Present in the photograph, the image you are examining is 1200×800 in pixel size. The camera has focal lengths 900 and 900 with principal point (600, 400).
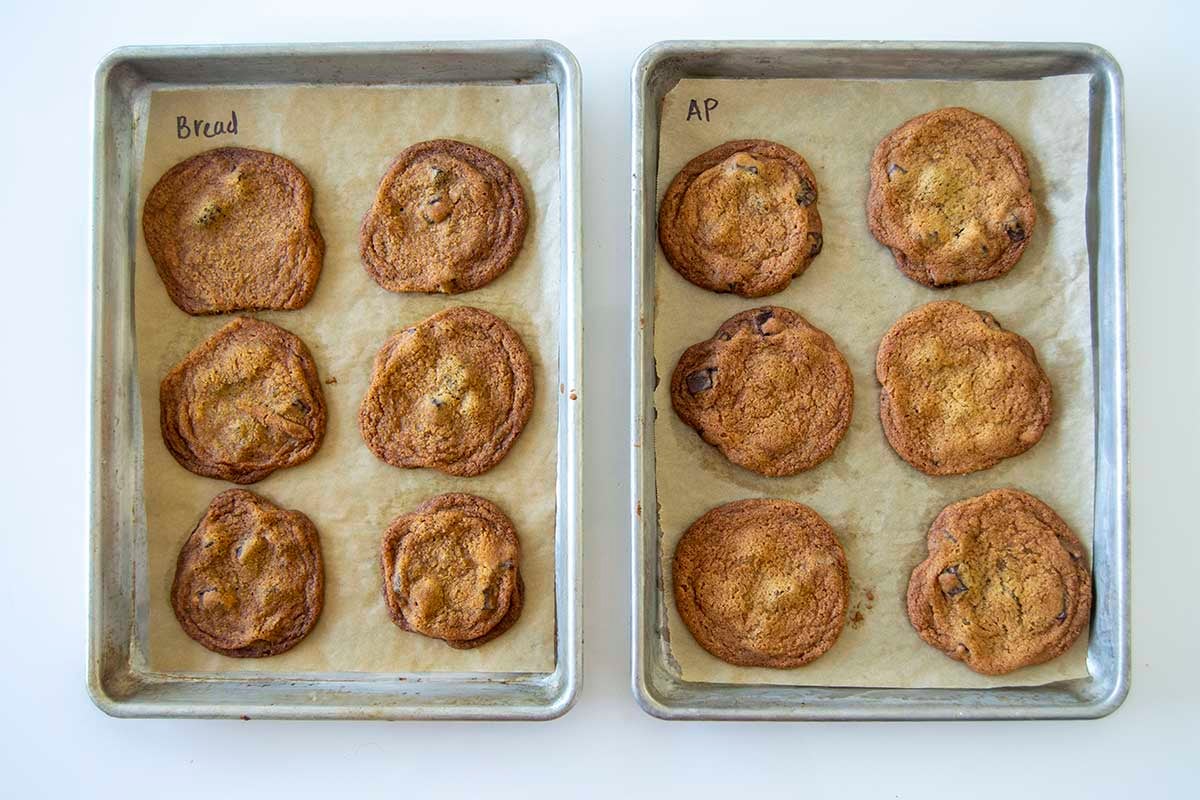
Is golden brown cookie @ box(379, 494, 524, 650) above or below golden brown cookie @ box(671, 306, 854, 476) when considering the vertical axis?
below

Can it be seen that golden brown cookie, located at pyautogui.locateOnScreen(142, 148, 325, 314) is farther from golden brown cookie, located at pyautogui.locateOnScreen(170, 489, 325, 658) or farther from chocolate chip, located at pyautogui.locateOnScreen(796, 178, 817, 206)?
chocolate chip, located at pyautogui.locateOnScreen(796, 178, 817, 206)

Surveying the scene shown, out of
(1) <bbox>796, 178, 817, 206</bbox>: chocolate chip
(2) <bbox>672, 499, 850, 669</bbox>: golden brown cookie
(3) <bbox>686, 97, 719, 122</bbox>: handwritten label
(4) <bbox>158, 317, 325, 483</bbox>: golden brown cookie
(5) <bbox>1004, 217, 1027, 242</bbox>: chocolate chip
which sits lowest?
(2) <bbox>672, 499, 850, 669</bbox>: golden brown cookie

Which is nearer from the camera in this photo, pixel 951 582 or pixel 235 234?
pixel 951 582

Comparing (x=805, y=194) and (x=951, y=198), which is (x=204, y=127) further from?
(x=951, y=198)

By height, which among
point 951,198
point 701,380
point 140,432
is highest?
point 951,198

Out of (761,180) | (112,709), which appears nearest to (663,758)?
(112,709)

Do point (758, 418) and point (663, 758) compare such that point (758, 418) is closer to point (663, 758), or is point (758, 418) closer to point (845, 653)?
point (845, 653)

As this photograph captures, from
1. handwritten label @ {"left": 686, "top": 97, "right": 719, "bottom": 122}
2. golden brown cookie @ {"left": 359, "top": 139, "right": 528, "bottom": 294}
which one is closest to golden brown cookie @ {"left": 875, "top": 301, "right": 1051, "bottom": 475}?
handwritten label @ {"left": 686, "top": 97, "right": 719, "bottom": 122}

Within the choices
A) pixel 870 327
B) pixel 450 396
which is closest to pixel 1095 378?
pixel 870 327
